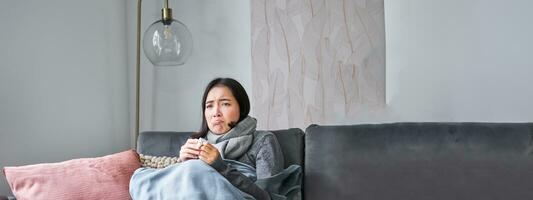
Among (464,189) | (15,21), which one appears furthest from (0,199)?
(464,189)

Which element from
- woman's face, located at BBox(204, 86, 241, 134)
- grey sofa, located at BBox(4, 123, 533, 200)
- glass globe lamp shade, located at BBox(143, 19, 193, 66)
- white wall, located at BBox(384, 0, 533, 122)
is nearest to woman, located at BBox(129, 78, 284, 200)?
woman's face, located at BBox(204, 86, 241, 134)

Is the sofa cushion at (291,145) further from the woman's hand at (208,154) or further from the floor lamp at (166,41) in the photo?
the floor lamp at (166,41)

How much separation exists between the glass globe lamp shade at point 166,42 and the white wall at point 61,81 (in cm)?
40

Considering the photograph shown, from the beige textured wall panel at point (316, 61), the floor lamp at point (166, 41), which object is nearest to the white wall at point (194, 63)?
the beige textured wall panel at point (316, 61)

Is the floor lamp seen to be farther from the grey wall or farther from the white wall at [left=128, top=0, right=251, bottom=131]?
the grey wall

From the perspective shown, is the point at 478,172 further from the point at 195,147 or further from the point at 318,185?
the point at 195,147

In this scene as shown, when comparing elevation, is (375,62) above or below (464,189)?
above

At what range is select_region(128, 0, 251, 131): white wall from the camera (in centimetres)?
281

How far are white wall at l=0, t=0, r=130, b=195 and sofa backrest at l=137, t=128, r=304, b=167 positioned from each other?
0.66 meters

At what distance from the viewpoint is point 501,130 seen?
5.79ft

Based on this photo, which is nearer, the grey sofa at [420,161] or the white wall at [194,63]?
the grey sofa at [420,161]

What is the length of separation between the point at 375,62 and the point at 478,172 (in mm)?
817

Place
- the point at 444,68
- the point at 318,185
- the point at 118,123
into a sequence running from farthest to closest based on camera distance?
the point at 118,123 → the point at 444,68 → the point at 318,185

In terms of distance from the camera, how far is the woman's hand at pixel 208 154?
1760 millimetres
